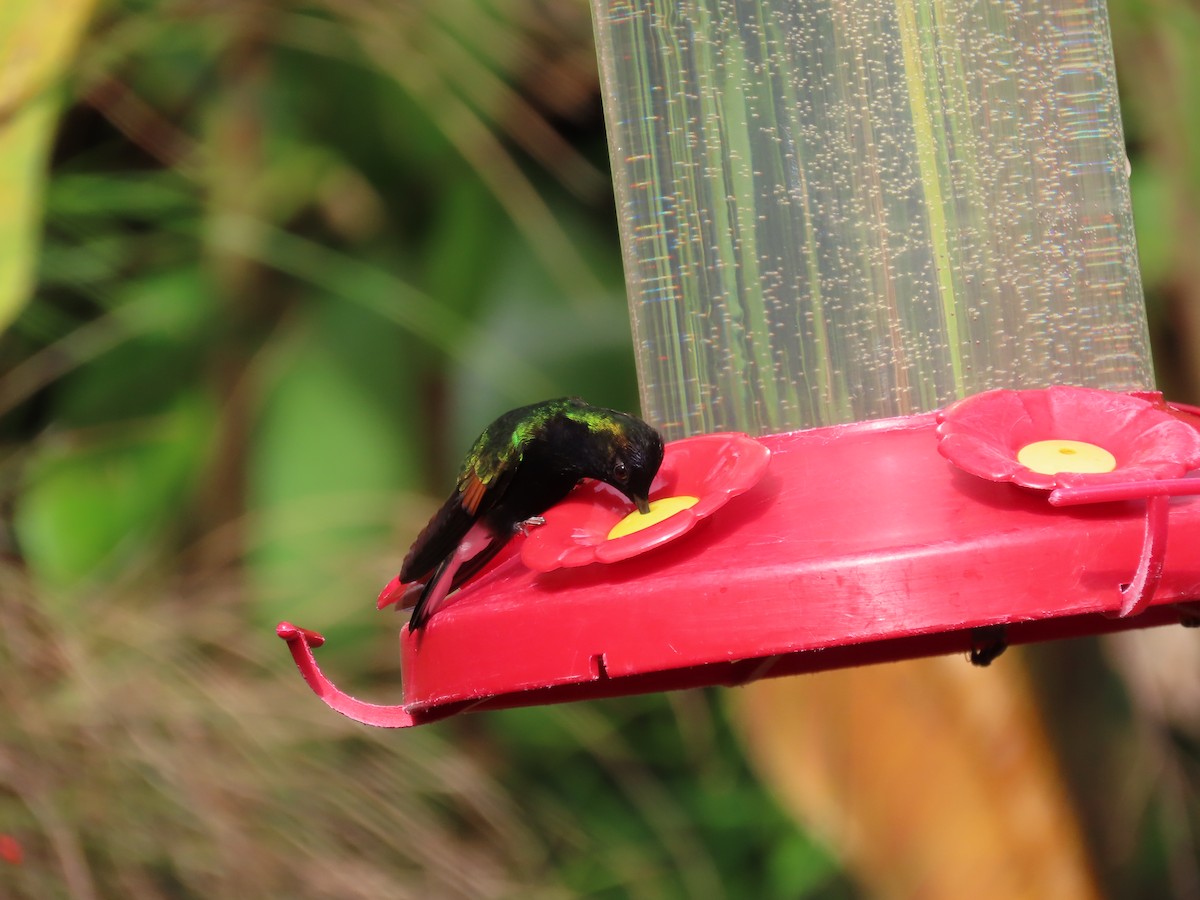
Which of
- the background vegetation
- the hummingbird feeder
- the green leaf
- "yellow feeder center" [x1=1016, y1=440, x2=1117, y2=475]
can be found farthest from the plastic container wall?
the green leaf

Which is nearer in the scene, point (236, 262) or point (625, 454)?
point (625, 454)

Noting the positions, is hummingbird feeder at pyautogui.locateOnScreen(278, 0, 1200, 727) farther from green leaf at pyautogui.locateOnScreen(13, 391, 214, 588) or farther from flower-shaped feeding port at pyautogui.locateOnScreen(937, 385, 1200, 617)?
green leaf at pyautogui.locateOnScreen(13, 391, 214, 588)

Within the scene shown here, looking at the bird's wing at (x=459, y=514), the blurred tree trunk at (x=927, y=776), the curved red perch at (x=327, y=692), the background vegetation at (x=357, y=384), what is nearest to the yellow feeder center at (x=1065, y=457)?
the bird's wing at (x=459, y=514)

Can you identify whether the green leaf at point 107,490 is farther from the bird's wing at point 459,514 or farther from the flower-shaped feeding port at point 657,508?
the flower-shaped feeding port at point 657,508

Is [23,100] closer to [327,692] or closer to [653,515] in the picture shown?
[327,692]

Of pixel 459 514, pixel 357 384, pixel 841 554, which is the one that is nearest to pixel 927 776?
pixel 357 384
